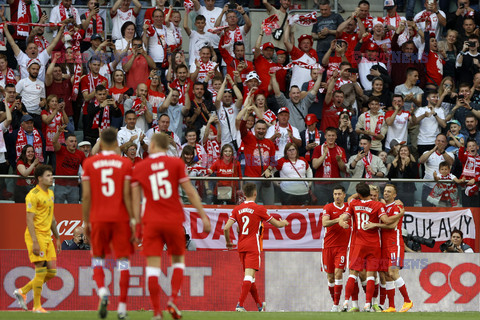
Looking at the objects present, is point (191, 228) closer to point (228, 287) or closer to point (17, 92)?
point (228, 287)

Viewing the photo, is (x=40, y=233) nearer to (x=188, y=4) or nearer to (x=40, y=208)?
(x=40, y=208)

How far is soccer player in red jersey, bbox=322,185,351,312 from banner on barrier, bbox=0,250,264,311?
1872 mm

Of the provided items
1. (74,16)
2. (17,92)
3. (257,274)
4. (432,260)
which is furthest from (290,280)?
(74,16)

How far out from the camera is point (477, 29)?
76.6 ft

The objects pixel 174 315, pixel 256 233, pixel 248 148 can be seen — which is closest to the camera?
pixel 174 315

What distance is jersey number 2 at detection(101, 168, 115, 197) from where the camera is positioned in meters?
10.7

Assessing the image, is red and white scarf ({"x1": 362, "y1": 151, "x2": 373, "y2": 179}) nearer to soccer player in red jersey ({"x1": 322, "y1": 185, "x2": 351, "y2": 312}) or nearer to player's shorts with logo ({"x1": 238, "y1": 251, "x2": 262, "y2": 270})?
soccer player in red jersey ({"x1": 322, "y1": 185, "x2": 351, "y2": 312})

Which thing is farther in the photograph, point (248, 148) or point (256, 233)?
point (248, 148)

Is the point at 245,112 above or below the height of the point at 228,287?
above

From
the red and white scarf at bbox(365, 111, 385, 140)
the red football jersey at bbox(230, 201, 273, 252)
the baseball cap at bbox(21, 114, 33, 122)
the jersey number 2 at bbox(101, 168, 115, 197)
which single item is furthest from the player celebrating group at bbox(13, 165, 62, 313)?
the red and white scarf at bbox(365, 111, 385, 140)

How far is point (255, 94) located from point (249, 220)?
5907 mm

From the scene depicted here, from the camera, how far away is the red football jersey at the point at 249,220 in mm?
15938

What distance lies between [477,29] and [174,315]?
51.6 feet

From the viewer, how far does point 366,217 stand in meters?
15.9
